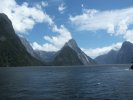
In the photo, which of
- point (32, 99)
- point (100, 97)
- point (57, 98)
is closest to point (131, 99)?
point (100, 97)

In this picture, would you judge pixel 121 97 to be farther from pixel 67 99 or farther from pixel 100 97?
pixel 67 99

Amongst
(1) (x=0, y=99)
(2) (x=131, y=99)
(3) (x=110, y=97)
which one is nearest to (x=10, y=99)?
(1) (x=0, y=99)

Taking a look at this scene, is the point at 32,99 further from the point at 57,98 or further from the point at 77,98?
the point at 77,98

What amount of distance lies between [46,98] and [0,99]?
13119mm

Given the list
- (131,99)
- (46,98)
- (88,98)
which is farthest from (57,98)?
(131,99)

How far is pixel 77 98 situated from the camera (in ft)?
269

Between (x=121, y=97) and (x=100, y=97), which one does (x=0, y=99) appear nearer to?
(x=100, y=97)

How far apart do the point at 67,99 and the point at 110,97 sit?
13062mm

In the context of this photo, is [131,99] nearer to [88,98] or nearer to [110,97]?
[110,97]

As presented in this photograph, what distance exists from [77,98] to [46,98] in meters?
9.07

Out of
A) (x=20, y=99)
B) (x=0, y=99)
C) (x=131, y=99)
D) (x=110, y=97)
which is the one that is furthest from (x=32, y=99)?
(x=131, y=99)

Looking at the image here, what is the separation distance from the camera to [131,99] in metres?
78.7

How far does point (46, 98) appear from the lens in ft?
269

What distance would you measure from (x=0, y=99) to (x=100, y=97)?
29.2m
